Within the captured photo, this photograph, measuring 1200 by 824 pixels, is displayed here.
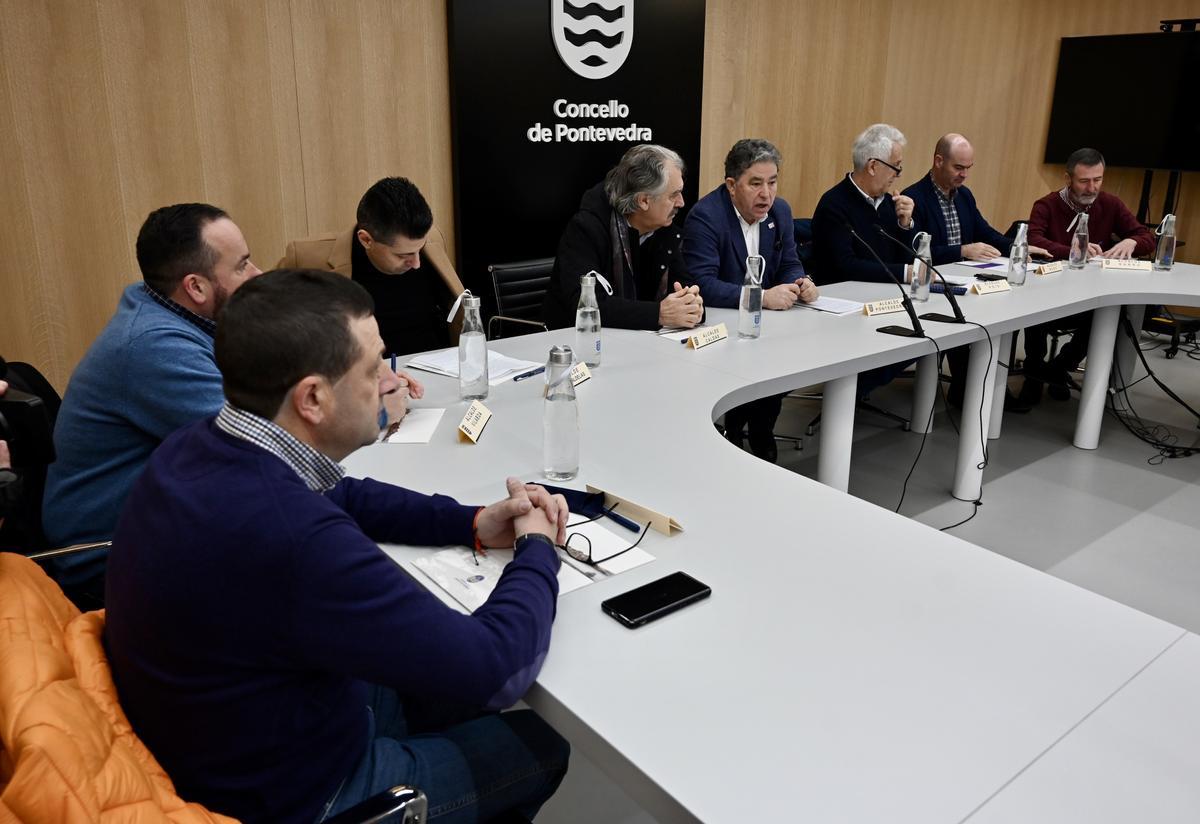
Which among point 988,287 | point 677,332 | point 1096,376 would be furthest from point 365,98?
point 1096,376

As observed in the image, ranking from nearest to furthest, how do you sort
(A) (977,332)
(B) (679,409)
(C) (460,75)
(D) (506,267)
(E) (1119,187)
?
(B) (679,409), (A) (977,332), (D) (506,267), (C) (460,75), (E) (1119,187)

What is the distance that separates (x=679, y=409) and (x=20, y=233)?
2.59 metres

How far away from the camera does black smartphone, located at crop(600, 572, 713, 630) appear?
1202mm

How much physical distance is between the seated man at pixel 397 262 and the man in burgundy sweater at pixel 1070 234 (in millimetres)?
2996

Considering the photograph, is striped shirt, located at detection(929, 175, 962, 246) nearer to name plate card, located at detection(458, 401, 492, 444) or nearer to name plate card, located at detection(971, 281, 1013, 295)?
name plate card, located at detection(971, 281, 1013, 295)

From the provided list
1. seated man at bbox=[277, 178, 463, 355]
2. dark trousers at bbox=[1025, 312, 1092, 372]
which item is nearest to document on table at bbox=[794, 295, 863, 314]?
seated man at bbox=[277, 178, 463, 355]

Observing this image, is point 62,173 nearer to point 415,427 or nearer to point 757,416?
point 415,427

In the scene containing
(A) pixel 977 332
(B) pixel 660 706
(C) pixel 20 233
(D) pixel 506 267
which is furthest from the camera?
(D) pixel 506 267

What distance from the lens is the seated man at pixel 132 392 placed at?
1.65 m

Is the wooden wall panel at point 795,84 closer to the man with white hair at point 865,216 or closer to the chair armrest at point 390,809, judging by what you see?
the man with white hair at point 865,216

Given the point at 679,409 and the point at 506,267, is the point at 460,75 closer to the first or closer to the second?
the point at 506,267

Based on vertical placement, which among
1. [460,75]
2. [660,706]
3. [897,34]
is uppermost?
[897,34]

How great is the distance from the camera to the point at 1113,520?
10.6 ft

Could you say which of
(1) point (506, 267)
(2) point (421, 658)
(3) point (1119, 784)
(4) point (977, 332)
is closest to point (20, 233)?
(1) point (506, 267)
